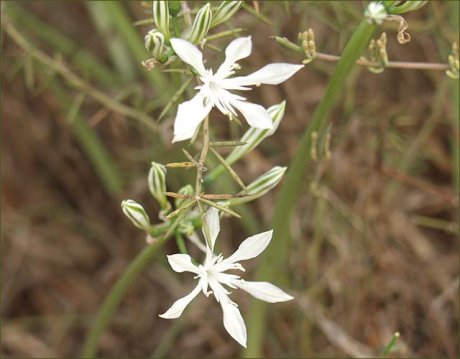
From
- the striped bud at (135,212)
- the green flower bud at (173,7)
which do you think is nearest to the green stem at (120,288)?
the striped bud at (135,212)

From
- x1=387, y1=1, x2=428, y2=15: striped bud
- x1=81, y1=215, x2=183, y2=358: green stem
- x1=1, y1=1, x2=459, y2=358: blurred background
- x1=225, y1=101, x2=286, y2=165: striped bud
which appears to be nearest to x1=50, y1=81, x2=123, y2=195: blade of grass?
x1=1, y1=1, x2=459, y2=358: blurred background

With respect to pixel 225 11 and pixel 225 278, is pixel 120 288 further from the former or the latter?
pixel 225 11

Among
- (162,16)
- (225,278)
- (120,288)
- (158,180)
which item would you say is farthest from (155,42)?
(120,288)

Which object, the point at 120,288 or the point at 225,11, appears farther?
the point at 120,288

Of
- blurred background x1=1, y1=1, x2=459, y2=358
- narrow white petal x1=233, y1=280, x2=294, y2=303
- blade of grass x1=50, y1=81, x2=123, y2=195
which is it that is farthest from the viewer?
blade of grass x1=50, y1=81, x2=123, y2=195

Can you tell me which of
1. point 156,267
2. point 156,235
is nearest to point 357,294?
point 156,267

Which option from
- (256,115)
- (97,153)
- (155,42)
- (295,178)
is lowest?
(97,153)

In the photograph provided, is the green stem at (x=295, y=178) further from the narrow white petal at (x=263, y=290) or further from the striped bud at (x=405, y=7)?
the narrow white petal at (x=263, y=290)

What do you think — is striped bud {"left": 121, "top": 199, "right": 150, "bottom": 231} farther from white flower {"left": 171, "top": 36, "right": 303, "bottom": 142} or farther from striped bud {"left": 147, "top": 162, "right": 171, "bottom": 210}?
white flower {"left": 171, "top": 36, "right": 303, "bottom": 142}
